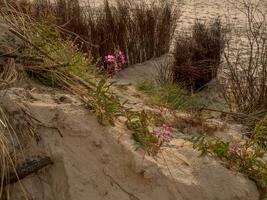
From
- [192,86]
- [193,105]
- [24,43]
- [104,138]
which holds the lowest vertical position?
[192,86]

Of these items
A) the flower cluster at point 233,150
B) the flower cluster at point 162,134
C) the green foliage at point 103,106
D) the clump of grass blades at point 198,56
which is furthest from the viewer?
the clump of grass blades at point 198,56

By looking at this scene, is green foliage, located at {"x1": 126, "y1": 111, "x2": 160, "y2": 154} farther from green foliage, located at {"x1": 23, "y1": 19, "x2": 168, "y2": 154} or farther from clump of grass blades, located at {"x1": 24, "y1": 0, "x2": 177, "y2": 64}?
clump of grass blades, located at {"x1": 24, "y1": 0, "x2": 177, "y2": 64}

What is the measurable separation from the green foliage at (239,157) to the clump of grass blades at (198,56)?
284 cm

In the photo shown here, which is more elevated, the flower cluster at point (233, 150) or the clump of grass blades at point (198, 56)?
the flower cluster at point (233, 150)

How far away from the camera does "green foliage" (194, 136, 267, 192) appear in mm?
2846

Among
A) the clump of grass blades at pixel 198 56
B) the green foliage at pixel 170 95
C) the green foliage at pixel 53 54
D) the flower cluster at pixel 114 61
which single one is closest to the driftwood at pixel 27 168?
the green foliage at pixel 53 54

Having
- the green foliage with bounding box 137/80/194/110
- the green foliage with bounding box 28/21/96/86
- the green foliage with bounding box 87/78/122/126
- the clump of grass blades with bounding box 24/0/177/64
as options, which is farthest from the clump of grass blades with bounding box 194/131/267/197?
the clump of grass blades with bounding box 24/0/177/64

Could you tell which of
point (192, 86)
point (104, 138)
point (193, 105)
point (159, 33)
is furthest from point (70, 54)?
point (159, 33)

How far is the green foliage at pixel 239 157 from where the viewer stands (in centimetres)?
285

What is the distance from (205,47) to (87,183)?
387 cm

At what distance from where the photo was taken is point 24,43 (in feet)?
10.1

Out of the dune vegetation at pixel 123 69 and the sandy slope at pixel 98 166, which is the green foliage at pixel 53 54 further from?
the sandy slope at pixel 98 166

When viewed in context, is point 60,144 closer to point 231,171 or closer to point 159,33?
point 231,171

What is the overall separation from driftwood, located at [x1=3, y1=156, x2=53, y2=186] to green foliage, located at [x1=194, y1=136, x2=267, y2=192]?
0.79 meters
